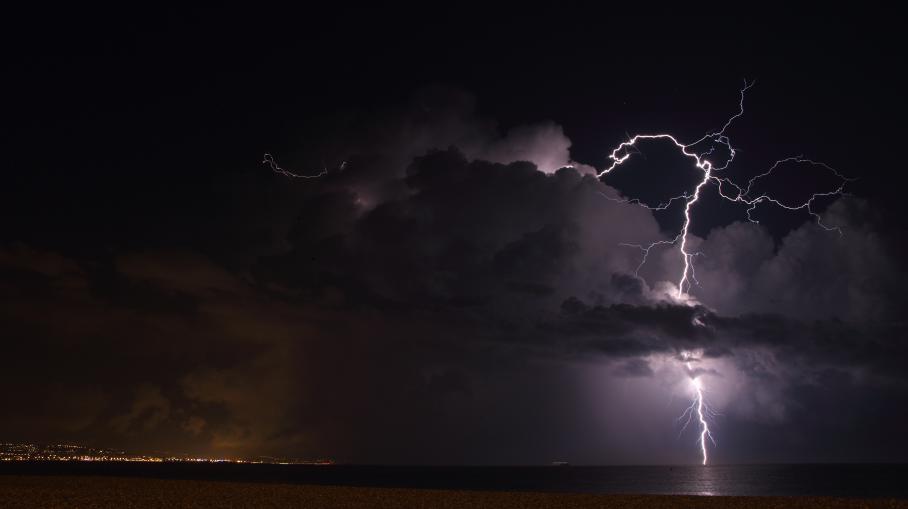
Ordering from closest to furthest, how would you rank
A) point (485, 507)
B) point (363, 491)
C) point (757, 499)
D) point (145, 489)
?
point (485, 507) < point (757, 499) < point (363, 491) < point (145, 489)

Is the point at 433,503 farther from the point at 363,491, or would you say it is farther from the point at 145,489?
the point at 145,489

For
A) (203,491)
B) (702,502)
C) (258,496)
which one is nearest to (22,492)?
(203,491)

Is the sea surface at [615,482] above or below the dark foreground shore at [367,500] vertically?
below

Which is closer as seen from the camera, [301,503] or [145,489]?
[301,503]

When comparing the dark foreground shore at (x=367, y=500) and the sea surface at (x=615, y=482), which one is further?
the sea surface at (x=615, y=482)

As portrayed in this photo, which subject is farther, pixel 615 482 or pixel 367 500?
pixel 615 482

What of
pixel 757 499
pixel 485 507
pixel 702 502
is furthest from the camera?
pixel 757 499

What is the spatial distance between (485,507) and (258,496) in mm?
11961

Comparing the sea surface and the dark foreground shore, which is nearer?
the dark foreground shore

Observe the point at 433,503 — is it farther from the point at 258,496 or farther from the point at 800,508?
the point at 800,508

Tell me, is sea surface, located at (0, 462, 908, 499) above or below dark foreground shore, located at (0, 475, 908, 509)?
below

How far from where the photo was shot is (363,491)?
37.7 metres

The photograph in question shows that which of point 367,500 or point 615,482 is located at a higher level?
point 367,500

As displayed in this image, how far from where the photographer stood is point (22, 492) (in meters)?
36.2
